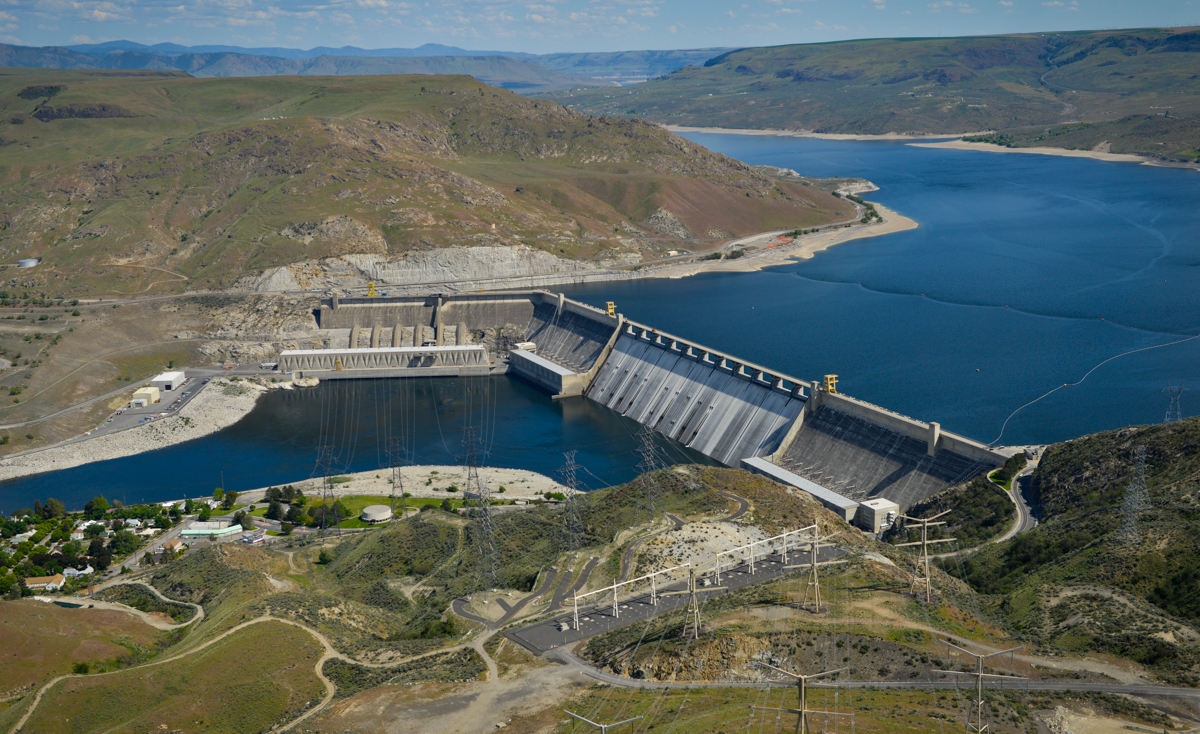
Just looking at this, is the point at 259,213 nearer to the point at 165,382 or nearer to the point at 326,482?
the point at 165,382

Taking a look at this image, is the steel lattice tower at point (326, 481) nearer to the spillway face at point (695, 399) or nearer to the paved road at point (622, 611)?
the spillway face at point (695, 399)

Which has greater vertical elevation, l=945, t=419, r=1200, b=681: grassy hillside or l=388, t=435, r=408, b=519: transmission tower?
l=945, t=419, r=1200, b=681: grassy hillside

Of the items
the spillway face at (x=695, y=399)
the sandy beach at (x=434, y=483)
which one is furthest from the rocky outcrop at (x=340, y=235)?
the sandy beach at (x=434, y=483)

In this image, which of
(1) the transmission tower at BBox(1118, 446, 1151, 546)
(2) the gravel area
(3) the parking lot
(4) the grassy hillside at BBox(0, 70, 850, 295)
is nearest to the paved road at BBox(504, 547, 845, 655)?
(1) the transmission tower at BBox(1118, 446, 1151, 546)

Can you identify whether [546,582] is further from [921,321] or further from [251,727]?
[921,321]

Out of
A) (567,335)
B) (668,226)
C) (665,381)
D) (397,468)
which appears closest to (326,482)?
(397,468)

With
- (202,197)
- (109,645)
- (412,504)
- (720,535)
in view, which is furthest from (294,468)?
(202,197)

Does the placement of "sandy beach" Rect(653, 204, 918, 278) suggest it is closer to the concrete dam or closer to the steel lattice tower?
the concrete dam
